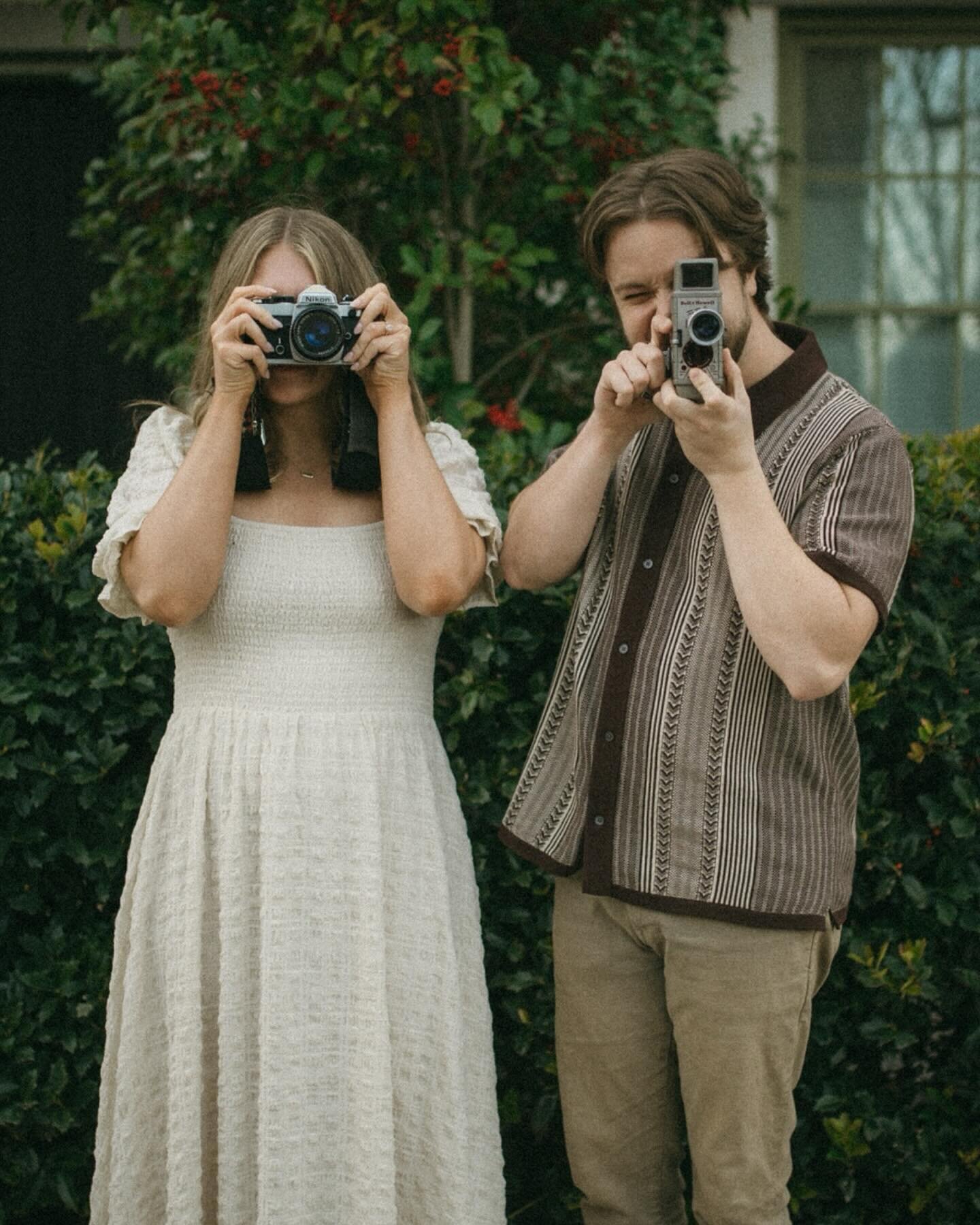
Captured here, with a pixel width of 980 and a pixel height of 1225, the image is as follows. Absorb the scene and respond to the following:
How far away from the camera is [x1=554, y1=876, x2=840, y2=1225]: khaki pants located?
1877 mm

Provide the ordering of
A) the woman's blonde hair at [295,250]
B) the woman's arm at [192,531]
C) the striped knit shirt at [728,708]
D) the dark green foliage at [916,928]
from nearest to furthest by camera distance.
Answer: the striped knit shirt at [728,708] < the woman's arm at [192,531] < the woman's blonde hair at [295,250] < the dark green foliage at [916,928]

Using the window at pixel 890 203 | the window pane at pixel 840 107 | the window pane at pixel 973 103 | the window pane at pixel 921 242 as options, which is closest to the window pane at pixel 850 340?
the window at pixel 890 203

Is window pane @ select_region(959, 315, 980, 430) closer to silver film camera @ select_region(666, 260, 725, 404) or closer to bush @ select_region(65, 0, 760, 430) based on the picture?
bush @ select_region(65, 0, 760, 430)

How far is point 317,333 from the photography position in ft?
6.54

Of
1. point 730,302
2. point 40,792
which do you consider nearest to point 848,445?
point 730,302

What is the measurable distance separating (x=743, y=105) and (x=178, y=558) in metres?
3.56

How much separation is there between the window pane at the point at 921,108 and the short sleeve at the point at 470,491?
132 inches

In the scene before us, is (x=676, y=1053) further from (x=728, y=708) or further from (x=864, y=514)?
(x=864, y=514)

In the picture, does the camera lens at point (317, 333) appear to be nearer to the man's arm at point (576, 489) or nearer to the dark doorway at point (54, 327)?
the man's arm at point (576, 489)

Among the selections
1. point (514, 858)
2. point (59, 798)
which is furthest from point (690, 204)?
point (59, 798)

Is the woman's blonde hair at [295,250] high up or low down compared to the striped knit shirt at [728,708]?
up

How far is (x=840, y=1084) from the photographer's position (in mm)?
2676

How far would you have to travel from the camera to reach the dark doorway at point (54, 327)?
527cm

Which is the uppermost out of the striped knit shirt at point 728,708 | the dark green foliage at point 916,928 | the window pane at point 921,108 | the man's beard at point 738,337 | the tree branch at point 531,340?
the window pane at point 921,108
